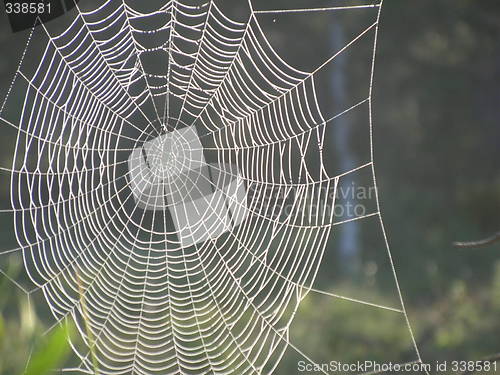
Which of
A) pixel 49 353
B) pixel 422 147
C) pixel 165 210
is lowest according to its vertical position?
pixel 165 210

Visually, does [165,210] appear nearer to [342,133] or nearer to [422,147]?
[342,133]

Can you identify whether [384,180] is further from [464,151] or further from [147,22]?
[147,22]

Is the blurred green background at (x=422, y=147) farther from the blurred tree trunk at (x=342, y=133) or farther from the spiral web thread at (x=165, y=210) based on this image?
the spiral web thread at (x=165, y=210)

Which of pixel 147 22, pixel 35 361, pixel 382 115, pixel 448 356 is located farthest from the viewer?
pixel 382 115

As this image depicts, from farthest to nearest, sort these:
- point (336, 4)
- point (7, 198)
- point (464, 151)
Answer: point (464, 151) < point (7, 198) < point (336, 4)

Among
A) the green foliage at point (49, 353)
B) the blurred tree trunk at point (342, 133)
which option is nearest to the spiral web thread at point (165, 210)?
the green foliage at point (49, 353)

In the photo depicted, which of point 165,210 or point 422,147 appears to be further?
point 422,147

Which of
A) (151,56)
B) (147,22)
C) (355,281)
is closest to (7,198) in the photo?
(151,56)

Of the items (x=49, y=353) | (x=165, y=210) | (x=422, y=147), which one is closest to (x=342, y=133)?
(x=422, y=147)

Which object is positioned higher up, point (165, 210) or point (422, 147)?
point (422, 147)
